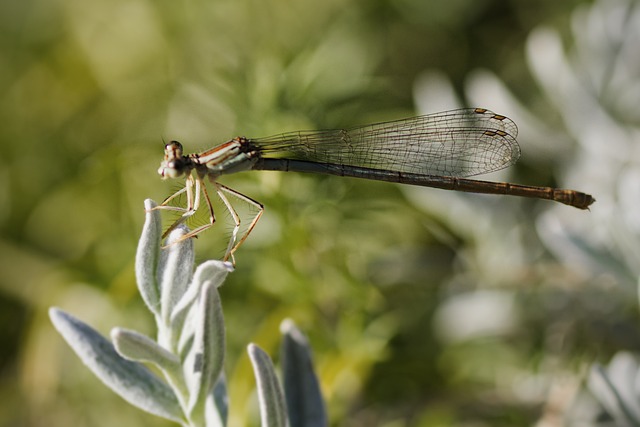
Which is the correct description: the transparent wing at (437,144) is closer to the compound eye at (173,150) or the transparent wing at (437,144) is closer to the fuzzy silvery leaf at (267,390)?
the compound eye at (173,150)

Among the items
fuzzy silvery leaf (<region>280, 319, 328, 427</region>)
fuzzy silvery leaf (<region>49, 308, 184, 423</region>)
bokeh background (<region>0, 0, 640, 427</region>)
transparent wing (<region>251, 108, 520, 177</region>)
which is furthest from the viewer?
transparent wing (<region>251, 108, 520, 177</region>)

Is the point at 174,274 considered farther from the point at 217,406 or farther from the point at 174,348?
the point at 217,406

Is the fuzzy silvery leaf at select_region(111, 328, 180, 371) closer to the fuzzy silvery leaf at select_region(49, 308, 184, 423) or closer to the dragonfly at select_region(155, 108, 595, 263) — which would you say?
the fuzzy silvery leaf at select_region(49, 308, 184, 423)

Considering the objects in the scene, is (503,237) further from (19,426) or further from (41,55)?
(41,55)

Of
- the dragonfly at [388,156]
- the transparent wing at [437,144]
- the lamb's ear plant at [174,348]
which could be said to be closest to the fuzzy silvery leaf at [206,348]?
the lamb's ear plant at [174,348]

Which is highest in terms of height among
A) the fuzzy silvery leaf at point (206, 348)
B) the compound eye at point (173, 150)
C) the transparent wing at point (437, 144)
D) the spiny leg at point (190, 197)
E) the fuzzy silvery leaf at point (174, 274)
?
the transparent wing at point (437, 144)

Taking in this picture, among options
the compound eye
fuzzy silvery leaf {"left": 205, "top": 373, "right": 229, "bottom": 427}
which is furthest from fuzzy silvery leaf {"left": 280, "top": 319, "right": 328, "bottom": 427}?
the compound eye

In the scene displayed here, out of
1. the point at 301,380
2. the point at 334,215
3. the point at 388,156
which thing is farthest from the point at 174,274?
the point at 388,156
